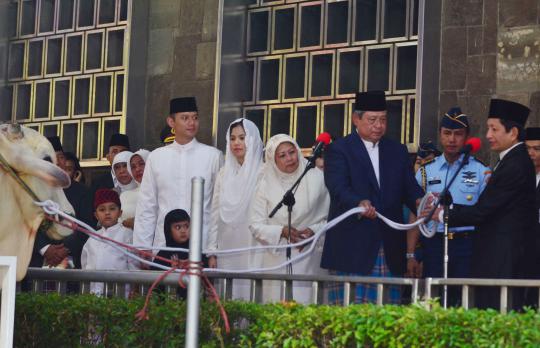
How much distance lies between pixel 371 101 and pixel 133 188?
3485 mm

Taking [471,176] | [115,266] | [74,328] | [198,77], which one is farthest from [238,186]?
[198,77]

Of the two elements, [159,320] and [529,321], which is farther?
[159,320]

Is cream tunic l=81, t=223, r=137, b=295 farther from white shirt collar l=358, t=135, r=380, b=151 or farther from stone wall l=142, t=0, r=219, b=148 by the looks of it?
stone wall l=142, t=0, r=219, b=148

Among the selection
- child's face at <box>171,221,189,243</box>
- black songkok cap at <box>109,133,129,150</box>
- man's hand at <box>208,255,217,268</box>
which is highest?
black songkok cap at <box>109,133,129,150</box>

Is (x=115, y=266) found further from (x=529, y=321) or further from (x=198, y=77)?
(x=529, y=321)

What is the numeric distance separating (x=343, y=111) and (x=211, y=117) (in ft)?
4.91

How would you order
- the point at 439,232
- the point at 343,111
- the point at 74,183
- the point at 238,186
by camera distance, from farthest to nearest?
the point at 343,111 < the point at 74,183 < the point at 238,186 < the point at 439,232

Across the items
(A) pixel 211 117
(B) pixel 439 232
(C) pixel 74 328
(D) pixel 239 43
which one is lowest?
(C) pixel 74 328

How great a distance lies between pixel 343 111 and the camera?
13.1m

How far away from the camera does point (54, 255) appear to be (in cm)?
1022

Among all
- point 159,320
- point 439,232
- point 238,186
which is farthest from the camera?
point 238,186

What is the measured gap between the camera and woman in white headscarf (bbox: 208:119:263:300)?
9906mm

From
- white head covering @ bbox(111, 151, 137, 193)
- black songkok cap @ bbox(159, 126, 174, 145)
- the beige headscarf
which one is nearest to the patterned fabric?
the beige headscarf

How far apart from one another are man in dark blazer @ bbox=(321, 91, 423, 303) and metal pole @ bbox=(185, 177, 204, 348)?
8.45 ft
